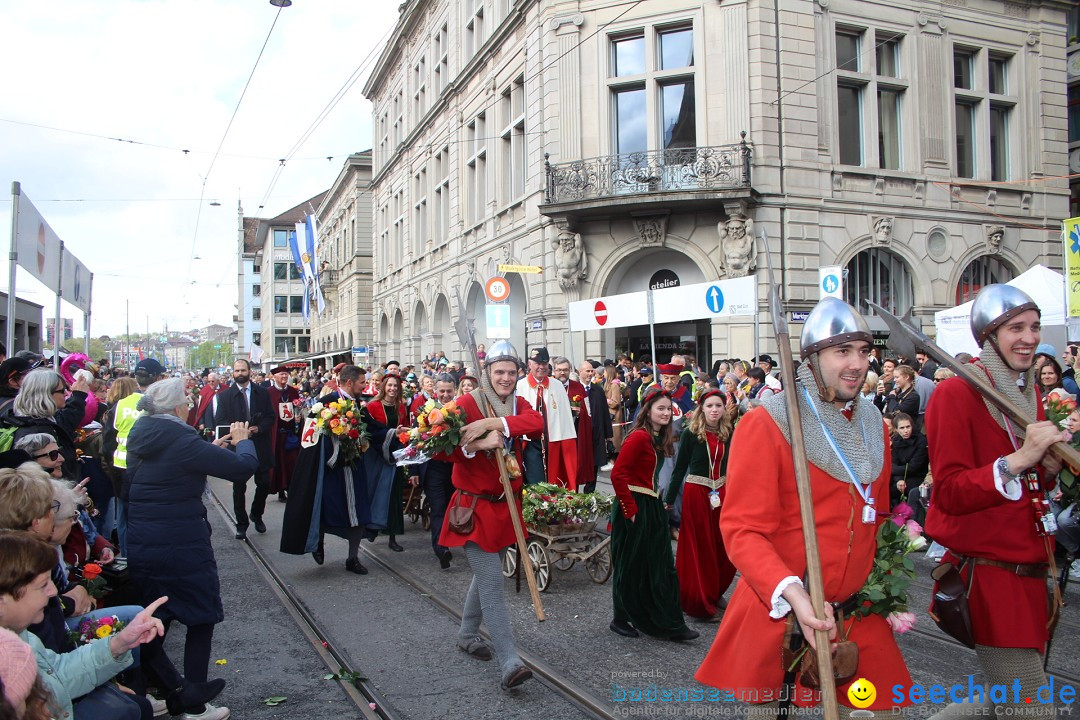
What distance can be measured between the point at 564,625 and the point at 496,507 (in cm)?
150

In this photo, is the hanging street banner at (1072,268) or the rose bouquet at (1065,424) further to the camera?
the hanging street banner at (1072,268)

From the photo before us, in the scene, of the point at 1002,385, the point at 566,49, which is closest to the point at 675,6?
the point at 566,49

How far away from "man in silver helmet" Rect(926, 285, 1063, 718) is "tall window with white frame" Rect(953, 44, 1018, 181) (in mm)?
21802

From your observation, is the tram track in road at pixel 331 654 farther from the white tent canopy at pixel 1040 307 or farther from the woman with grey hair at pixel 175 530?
the white tent canopy at pixel 1040 307

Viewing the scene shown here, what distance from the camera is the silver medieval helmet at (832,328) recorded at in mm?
2842

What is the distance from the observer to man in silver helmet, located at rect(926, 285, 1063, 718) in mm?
3436

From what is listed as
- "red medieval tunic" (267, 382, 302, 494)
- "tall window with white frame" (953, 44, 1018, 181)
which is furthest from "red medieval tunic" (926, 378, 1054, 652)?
"tall window with white frame" (953, 44, 1018, 181)

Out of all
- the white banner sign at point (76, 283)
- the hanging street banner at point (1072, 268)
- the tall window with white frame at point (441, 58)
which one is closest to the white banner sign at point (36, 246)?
the white banner sign at point (76, 283)

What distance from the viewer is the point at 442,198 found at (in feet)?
111

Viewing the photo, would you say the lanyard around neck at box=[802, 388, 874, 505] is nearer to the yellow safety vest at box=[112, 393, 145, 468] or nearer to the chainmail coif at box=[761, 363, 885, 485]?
the chainmail coif at box=[761, 363, 885, 485]

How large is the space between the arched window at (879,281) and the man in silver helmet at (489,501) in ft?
57.4

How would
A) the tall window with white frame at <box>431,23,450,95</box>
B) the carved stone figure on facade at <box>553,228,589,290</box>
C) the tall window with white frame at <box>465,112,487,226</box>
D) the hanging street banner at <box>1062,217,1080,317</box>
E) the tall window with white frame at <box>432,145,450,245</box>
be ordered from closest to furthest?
the hanging street banner at <box>1062,217,1080,317</box>, the carved stone figure on facade at <box>553,228,589,290</box>, the tall window with white frame at <box>465,112,487,226</box>, the tall window with white frame at <box>431,23,450,95</box>, the tall window with white frame at <box>432,145,450,245</box>

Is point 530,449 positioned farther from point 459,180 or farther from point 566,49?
point 459,180

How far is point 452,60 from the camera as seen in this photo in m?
31.4
